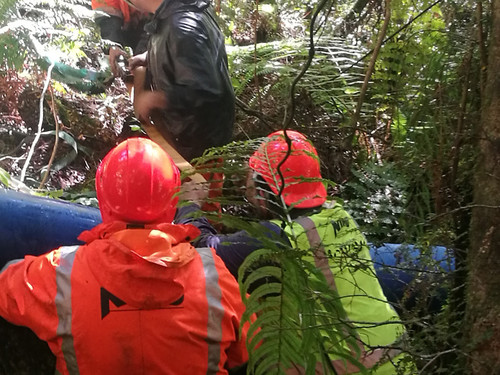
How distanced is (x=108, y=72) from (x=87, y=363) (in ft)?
8.27

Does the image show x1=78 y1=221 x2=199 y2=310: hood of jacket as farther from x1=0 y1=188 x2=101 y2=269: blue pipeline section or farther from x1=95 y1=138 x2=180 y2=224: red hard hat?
x1=0 y1=188 x2=101 y2=269: blue pipeline section

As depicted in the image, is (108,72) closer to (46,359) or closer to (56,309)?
(46,359)

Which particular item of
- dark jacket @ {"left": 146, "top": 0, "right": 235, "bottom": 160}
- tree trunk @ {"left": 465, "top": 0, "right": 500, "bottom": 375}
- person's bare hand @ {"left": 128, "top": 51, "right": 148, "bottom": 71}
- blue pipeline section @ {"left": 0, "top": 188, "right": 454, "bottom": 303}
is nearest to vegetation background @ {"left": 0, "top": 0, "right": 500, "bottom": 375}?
tree trunk @ {"left": 465, "top": 0, "right": 500, "bottom": 375}

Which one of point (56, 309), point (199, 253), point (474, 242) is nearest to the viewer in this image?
point (474, 242)

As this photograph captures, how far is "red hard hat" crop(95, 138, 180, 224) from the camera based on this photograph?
180 cm

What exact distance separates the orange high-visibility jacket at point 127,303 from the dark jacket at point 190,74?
106 cm

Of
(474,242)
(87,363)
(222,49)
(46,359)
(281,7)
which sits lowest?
(46,359)

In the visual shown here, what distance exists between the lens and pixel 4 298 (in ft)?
5.55

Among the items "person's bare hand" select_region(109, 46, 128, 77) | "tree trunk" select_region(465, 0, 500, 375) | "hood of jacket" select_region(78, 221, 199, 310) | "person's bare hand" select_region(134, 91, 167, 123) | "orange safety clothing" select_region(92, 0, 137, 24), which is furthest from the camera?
"person's bare hand" select_region(109, 46, 128, 77)

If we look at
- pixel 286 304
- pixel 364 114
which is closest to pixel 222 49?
pixel 364 114

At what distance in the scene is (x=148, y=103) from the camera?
2.77 metres

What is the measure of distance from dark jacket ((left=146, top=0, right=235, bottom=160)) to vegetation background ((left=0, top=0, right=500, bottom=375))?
395 mm

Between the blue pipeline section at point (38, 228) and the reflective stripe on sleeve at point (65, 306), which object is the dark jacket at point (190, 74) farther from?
the reflective stripe on sleeve at point (65, 306)

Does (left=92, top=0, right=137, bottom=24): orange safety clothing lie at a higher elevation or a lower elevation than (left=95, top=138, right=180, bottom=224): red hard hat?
higher
